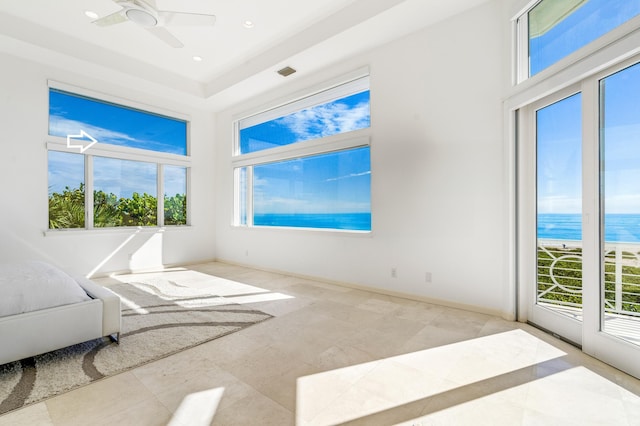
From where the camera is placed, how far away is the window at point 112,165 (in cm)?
470

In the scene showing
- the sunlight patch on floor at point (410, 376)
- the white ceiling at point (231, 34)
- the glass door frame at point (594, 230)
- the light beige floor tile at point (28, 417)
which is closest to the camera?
the light beige floor tile at point (28, 417)

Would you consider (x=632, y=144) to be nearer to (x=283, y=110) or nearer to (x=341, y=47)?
(x=341, y=47)

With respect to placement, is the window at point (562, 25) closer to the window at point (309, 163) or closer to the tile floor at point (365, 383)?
the window at point (309, 163)

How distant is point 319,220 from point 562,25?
3.67 metres

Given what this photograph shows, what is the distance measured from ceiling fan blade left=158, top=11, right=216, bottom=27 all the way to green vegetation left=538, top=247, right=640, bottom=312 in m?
4.00

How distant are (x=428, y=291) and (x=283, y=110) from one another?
3968 mm

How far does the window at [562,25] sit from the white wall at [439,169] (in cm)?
21

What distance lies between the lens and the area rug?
75.1 inches

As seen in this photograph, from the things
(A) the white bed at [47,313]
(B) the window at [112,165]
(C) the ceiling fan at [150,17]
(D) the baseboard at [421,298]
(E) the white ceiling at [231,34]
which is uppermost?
(E) the white ceiling at [231,34]

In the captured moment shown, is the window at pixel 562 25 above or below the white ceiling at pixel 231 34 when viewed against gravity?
below

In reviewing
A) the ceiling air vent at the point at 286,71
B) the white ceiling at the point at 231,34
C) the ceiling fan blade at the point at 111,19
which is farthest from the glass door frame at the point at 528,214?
the ceiling fan blade at the point at 111,19

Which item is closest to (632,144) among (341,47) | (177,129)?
(341,47)

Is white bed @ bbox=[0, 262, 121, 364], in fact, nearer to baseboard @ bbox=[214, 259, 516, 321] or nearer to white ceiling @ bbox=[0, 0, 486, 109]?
baseboard @ bbox=[214, 259, 516, 321]

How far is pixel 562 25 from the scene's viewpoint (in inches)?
102
